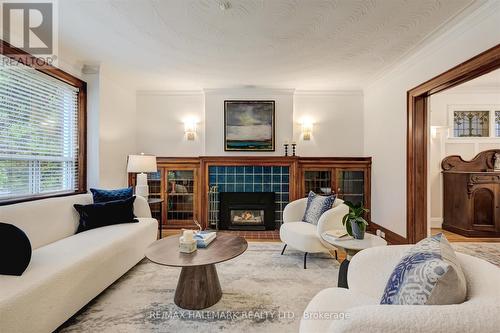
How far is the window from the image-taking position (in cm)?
250

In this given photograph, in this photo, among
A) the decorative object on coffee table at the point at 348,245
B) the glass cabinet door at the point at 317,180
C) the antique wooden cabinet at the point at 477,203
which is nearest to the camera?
the decorative object on coffee table at the point at 348,245

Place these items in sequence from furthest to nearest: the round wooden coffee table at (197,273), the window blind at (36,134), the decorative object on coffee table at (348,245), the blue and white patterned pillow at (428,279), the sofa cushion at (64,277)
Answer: the window blind at (36,134) → the decorative object on coffee table at (348,245) → the round wooden coffee table at (197,273) → the sofa cushion at (64,277) → the blue and white patterned pillow at (428,279)

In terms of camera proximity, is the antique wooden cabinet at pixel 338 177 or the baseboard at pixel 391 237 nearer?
the baseboard at pixel 391 237

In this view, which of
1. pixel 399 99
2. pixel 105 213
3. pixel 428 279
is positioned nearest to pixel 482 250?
pixel 399 99

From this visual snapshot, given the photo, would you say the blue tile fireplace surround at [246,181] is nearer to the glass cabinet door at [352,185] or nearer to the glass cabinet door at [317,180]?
the glass cabinet door at [317,180]

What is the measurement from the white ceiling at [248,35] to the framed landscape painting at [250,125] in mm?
636

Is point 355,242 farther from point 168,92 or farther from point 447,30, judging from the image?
point 168,92

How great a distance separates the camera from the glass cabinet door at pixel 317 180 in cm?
441

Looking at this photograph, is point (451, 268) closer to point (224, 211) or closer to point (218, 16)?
point (218, 16)

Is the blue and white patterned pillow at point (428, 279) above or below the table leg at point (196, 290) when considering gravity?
above

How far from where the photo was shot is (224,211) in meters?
4.38

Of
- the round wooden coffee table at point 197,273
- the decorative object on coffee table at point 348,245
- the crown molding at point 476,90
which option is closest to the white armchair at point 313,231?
the decorative object on coffee table at point 348,245

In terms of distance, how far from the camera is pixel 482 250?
3402mm

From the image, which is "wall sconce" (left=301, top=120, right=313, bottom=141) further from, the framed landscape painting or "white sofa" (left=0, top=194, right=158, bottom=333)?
"white sofa" (left=0, top=194, right=158, bottom=333)
